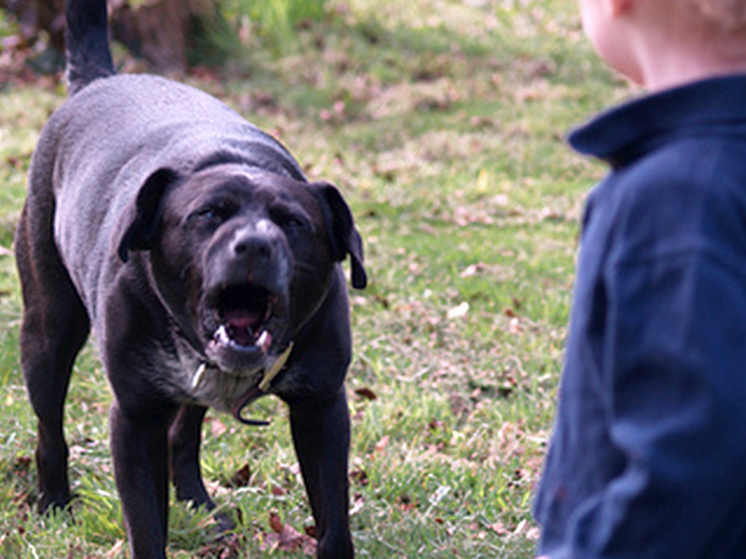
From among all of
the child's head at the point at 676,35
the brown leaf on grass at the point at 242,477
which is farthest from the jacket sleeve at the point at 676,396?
the brown leaf on grass at the point at 242,477

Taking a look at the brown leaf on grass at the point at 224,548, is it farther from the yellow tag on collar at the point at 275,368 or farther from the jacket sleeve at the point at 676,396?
the jacket sleeve at the point at 676,396

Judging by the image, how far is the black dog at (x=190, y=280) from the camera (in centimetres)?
292

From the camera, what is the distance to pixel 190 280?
2936 millimetres

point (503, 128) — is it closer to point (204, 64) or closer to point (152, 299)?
point (204, 64)

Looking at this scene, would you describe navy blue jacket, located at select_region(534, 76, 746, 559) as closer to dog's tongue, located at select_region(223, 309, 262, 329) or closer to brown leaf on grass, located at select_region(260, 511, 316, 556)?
dog's tongue, located at select_region(223, 309, 262, 329)

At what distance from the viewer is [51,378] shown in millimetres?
3988

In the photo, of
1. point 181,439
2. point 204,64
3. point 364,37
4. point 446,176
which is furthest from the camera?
point 364,37

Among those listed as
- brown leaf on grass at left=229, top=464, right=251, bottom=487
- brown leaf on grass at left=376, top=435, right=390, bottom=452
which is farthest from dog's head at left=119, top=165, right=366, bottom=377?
brown leaf on grass at left=376, top=435, right=390, bottom=452

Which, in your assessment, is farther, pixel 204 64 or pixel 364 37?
pixel 364 37

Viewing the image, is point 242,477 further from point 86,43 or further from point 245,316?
point 86,43

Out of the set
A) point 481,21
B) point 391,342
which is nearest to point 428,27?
point 481,21

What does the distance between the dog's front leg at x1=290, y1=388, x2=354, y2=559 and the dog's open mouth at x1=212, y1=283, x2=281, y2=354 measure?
1.29ft

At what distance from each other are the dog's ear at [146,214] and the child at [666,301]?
1.76m

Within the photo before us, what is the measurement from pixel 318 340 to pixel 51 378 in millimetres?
1265
